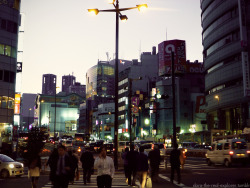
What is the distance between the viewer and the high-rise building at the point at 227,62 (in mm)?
53938

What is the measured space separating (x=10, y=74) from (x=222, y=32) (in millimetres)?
37567

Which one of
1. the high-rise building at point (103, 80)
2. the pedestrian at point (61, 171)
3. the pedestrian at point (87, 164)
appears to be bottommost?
the pedestrian at point (87, 164)

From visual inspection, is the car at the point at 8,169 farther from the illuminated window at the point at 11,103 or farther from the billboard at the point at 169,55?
the billboard at the point at 169,55

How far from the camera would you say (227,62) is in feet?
199

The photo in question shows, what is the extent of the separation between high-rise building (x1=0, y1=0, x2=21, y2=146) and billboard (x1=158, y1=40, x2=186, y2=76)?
44153mm

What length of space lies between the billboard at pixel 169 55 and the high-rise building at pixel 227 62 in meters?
16.7

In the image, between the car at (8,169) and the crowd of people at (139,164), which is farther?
the car at (8,169)

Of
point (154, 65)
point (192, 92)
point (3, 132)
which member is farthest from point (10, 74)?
point (154, 65)

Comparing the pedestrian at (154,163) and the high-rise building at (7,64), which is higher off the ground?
the high-rise building at (7,64)

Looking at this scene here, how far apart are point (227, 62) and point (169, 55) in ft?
96.3

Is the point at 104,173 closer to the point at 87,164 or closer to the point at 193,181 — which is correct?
the point at 87,164

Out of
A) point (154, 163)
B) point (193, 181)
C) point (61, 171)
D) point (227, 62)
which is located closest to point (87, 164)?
point (154, 163)

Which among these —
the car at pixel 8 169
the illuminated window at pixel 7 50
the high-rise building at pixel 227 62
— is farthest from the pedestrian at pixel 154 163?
the illuminated window at pixel 7 50

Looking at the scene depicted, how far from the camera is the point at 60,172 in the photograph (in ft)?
32.7
